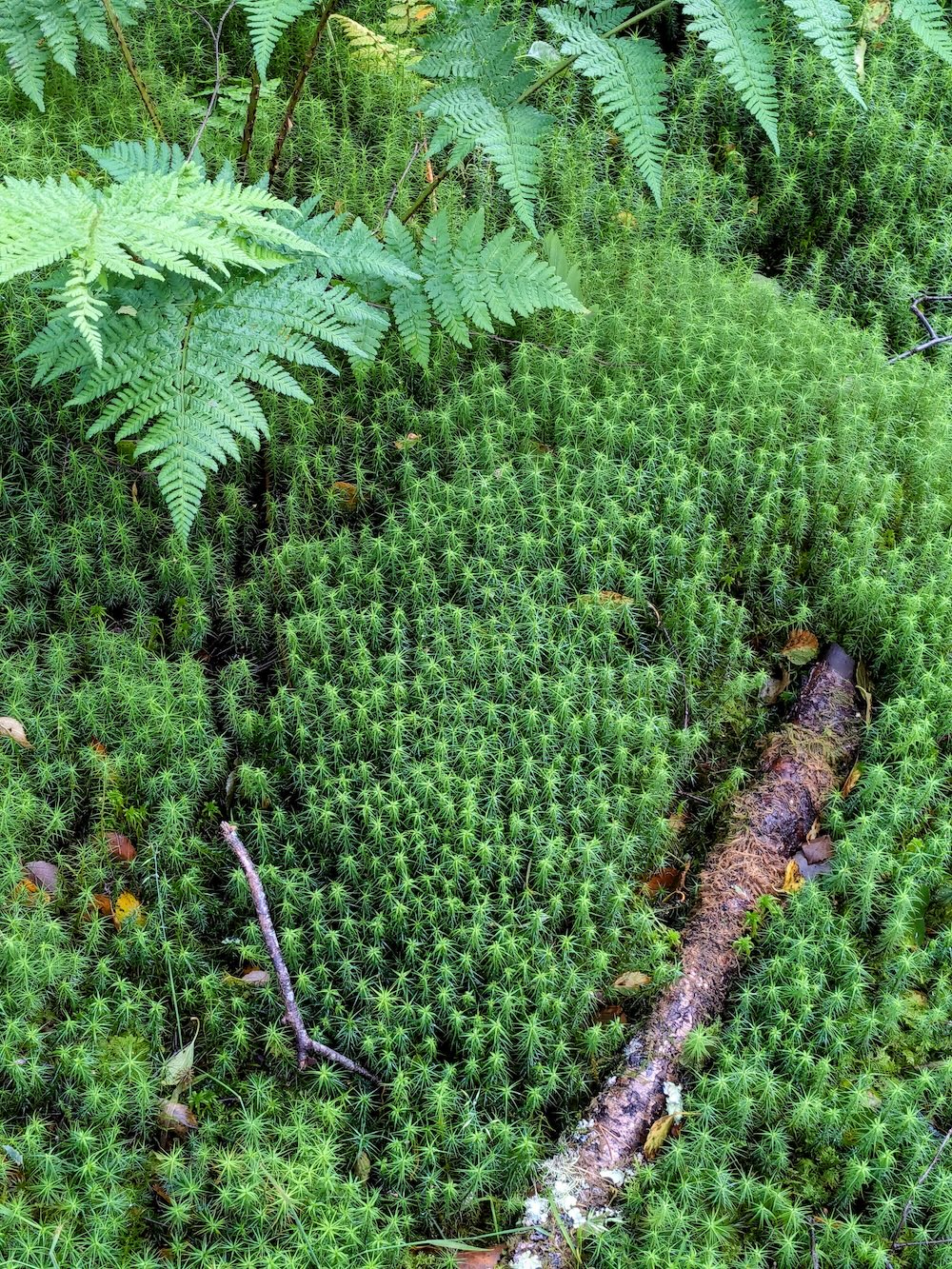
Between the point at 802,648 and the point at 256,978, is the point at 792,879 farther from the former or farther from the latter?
the point at 256,978

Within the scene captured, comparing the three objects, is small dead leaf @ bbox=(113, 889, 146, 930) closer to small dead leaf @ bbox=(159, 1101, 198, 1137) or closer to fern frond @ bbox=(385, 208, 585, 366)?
small dead leaf @ bbox=(159, 1101, 198, 1137)

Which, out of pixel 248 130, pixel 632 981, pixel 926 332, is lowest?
pixel 632 981

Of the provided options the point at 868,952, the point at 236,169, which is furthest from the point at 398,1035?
the point at 236,169

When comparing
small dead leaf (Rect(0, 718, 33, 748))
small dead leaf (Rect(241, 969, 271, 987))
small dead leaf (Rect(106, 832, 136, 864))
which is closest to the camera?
small dead leaf (Rect(241, 969, 271, 987))

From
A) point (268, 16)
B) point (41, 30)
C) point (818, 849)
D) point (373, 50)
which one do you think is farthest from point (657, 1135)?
point (373, 50)

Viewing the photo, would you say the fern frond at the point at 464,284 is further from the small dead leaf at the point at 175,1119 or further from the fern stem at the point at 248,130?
the small dead leaf at the point at 175,1119

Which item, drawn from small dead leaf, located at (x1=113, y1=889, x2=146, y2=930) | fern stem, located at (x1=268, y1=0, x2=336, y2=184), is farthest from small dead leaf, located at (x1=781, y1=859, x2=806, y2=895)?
fern stem, located at (x1=268, y1=0, x2=336, y2=184)
